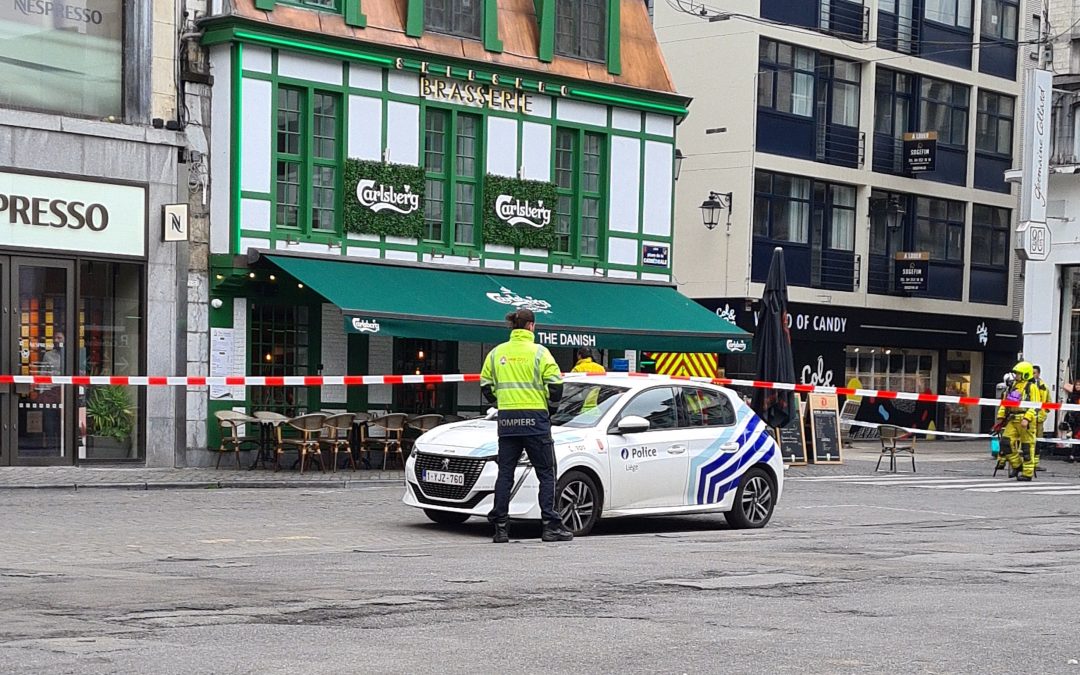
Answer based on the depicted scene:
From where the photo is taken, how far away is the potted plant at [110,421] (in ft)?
75.3

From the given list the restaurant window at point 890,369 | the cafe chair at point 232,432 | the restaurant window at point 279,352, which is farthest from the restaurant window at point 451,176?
the restaurant window at point 890,369

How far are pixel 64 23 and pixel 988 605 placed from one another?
17140 millimetres

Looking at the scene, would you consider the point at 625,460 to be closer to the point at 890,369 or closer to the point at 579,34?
the point at 579,34

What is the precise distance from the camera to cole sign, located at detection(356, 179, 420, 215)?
25.9m

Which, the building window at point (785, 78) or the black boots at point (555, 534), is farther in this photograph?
the building window at point (785, 78)

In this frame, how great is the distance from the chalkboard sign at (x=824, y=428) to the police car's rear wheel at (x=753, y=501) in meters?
13.3

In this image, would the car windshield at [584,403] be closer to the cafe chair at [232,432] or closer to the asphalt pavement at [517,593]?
the asphalt pavement at [517,593]

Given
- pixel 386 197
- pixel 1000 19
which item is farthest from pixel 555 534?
pixel 1000 19

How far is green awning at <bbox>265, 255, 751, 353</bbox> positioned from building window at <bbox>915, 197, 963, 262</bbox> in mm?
15225

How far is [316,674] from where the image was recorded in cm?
716

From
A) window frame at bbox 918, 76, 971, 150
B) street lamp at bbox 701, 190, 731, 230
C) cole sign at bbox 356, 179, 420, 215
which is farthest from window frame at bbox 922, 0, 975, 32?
cole sign at bbox 356, 179, 420, 215

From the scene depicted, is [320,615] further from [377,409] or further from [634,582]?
[377,409]

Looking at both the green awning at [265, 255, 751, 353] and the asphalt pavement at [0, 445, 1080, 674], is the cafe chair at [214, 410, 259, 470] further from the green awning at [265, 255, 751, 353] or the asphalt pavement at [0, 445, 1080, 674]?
the asphalt pavement at [0, 445, 1080, 674]

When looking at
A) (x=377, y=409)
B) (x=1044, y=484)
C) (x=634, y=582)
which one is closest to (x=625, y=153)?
(x=377, y=409)
